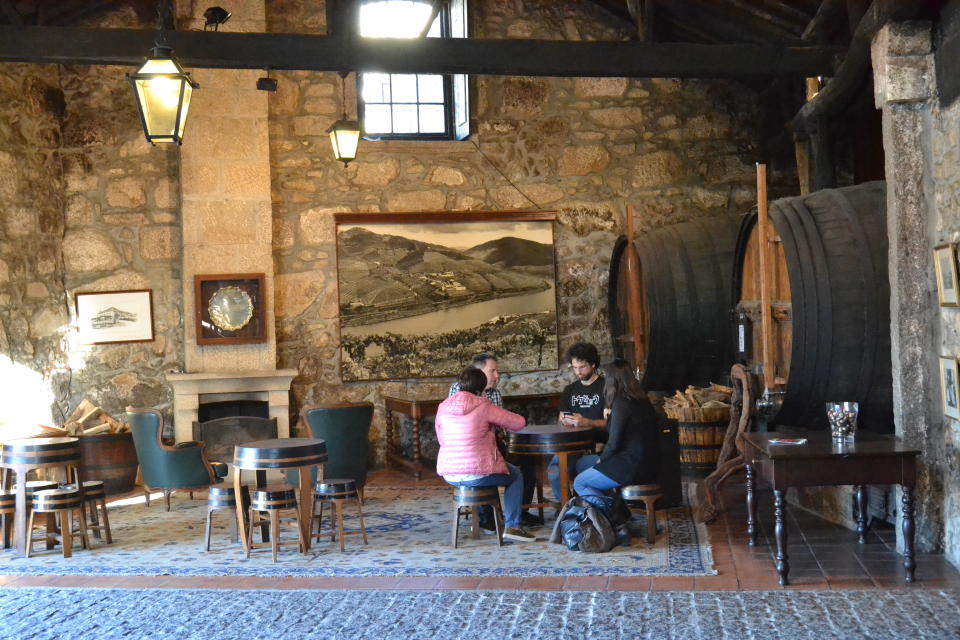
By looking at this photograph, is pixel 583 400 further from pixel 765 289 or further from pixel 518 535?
pixel 765 289

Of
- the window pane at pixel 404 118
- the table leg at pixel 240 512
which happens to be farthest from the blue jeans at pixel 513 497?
the window pane at pixel 404 118

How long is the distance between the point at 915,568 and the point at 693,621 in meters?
1.32

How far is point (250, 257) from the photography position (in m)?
8.98

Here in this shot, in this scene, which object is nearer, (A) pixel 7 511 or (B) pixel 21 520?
(B) pixel 21 520

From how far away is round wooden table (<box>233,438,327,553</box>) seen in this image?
18.4ft

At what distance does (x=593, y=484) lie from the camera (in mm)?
5781

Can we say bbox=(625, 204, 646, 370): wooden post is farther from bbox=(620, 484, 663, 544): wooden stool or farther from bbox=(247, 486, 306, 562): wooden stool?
bbox=(247, 486, 306, 562): wooden stool

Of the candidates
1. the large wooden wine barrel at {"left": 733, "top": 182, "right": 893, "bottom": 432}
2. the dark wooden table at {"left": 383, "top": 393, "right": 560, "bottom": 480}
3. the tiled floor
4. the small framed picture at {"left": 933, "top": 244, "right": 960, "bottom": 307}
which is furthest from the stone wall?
the small framed picture at {"left": 933, "top": 244, "right": 960, "bottom": 307}

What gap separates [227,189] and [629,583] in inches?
217

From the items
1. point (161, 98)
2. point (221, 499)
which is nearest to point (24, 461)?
point (221, 499)

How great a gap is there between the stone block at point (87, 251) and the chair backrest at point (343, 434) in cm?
314

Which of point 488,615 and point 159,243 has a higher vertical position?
point 159,243

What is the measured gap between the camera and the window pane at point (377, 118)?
31.4 ft

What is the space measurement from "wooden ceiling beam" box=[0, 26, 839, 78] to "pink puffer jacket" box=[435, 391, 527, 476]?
7.21 ft
